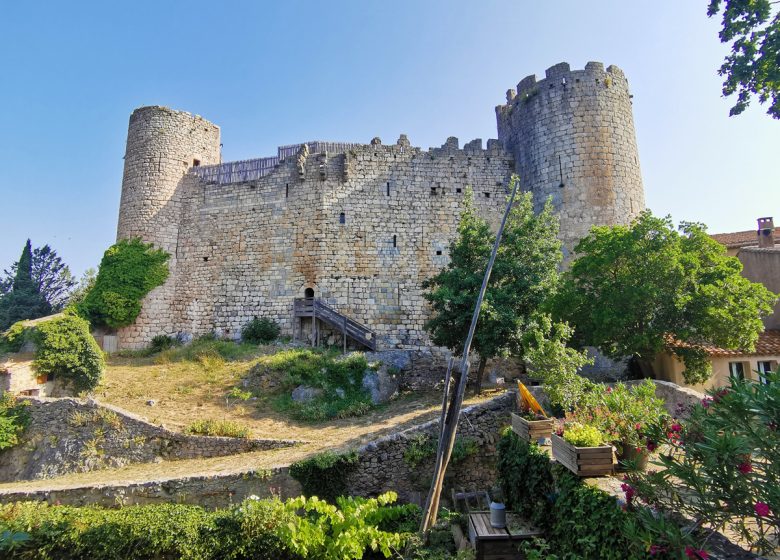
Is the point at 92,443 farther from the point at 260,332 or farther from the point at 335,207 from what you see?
the point at 335,207

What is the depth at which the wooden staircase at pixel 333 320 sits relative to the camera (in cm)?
1933

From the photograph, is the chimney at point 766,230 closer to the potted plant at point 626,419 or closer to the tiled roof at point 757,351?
the tiled roof at point 757,351

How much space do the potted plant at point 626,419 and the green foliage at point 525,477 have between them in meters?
0.89

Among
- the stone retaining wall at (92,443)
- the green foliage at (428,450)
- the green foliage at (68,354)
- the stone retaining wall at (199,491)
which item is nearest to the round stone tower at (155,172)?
the green foliage at (68,354)

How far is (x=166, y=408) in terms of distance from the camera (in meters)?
14.4

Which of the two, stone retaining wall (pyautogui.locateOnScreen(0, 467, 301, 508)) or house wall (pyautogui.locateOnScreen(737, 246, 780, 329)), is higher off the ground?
house wall (pyautogui.locateOnScreen(737, 246, 780, 329))

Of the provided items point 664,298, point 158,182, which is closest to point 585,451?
point 664,298

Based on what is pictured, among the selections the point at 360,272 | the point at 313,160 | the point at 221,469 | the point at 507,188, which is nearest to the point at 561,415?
the point at 221,469

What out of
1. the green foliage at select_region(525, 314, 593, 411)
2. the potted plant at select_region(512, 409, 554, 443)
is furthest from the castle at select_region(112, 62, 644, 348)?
the potted plant at select_region(512, 409, 554, 443)

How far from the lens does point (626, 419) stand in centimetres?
613

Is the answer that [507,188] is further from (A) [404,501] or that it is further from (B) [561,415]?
(A) [404,501]

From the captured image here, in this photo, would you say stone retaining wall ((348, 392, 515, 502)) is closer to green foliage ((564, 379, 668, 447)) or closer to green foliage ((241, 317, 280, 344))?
green foliage ((564, 379, 668, 447))

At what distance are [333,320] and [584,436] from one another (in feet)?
48.9

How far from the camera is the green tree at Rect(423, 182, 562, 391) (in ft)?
44.7
